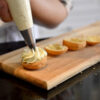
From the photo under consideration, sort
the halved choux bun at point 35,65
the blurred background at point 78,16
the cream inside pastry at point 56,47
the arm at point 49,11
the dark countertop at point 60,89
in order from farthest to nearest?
1. the blurred background at point 78,16
2. the arm at point 49,11
3. the cream inside pastry at point 56,47
4. the halved choux bun at point 35,65
5. the dark countertop at point 60,89

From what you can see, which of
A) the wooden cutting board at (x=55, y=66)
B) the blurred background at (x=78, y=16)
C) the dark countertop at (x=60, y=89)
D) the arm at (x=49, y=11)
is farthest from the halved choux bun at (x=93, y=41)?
the blurred background at (x=78, y=16)

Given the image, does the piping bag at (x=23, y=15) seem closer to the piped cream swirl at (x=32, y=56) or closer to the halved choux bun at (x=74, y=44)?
the piped cream swirl at (x=32, y=56)

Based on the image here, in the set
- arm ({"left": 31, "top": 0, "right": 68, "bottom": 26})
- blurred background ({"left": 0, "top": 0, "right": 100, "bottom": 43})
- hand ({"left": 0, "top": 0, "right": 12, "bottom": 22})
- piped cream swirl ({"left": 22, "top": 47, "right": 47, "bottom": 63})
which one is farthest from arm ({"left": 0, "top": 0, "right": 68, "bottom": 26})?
blurred background ({"left": 0, "top": 0, "right": 100, "bottom": 43})

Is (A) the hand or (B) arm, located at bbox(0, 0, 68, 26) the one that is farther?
(B) arm, located at bbox(0, 0, 68, 26)

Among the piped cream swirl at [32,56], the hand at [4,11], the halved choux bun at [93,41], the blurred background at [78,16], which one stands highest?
the hand at [4,11]

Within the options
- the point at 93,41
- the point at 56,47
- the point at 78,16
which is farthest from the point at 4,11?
the point at 78,16

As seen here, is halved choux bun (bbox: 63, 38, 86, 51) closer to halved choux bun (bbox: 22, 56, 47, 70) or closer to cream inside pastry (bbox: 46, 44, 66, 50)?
cream inside pastry (bbox: 46, 44, 66, 50)
